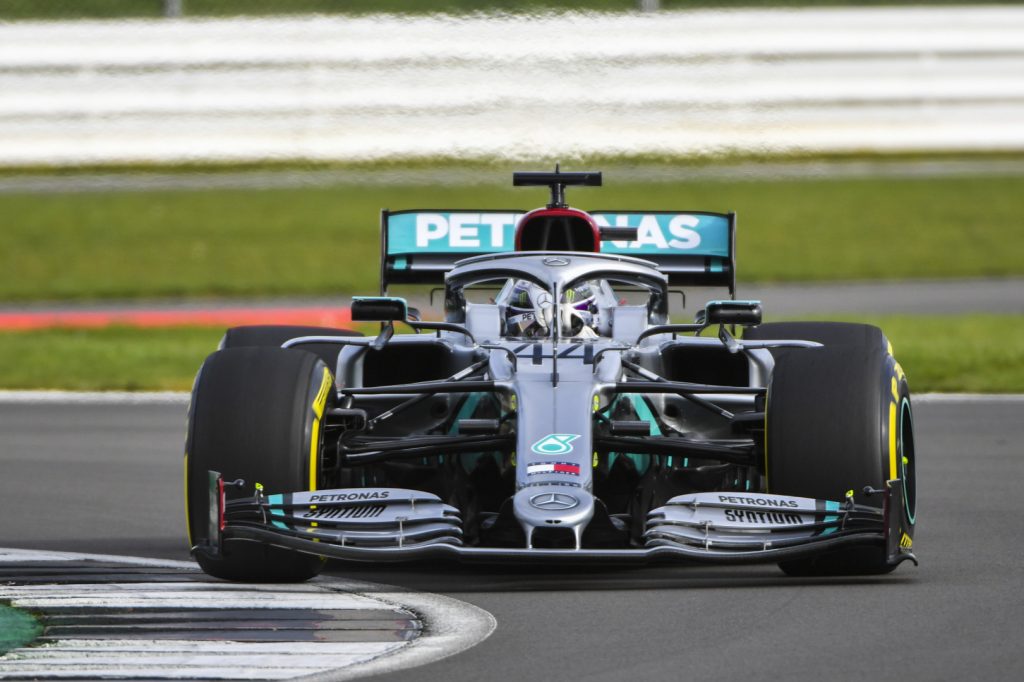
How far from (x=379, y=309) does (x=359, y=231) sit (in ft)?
55.8

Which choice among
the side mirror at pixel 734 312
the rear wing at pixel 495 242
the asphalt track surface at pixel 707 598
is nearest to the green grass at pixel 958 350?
the asphalt track surface at pixel 707 598

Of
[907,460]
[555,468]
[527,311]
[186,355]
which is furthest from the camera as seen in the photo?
[186,355]

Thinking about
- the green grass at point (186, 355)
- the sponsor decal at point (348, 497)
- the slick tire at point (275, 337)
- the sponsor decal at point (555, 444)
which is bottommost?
the green grass at point (186, 355)

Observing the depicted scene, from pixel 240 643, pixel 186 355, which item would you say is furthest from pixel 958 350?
pixel 240 643

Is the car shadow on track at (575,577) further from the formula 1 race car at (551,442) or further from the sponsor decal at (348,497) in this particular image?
the sponsor decal at (348,497)

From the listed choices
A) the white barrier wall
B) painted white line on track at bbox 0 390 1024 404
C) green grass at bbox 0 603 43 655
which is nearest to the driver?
green grass at bbox 0 603 43 655

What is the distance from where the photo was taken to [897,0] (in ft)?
97.0

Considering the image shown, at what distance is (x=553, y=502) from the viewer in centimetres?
721

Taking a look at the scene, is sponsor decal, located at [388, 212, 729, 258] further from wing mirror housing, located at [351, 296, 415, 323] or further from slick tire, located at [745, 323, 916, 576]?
slick tire, located at [745, 323, 916, 576]

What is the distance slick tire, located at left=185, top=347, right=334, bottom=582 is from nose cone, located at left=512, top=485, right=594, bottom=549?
896 millimetres

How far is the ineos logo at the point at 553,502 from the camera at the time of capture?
7.19 meters

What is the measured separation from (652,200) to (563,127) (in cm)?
156

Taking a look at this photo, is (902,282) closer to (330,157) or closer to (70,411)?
(330,157)

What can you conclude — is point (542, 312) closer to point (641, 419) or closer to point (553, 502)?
point (641, 419)
